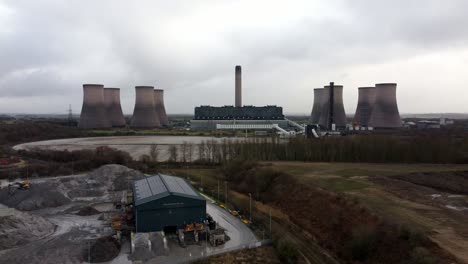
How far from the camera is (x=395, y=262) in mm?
9203

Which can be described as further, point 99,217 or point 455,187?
point 455,187

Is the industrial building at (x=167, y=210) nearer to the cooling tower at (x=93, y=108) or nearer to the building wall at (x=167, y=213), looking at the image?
the building wall at (x=167, y=213)

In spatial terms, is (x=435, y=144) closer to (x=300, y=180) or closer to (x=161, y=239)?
(x=300, y=180)

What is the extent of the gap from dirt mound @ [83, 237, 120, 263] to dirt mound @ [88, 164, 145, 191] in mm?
7141

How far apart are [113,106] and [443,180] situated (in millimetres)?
40797

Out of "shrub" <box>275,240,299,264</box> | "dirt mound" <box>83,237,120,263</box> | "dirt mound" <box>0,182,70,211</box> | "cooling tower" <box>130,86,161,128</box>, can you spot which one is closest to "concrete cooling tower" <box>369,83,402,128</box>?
"cooling tower" <box>130,86,161,128</box>

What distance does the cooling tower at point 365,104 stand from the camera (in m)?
44.8

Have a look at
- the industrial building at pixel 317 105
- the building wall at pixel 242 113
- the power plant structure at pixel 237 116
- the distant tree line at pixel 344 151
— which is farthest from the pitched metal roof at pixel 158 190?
the industrial building at pixel 317 105

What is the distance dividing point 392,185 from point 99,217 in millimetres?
12446

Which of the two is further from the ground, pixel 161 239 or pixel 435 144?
pixel 435 144

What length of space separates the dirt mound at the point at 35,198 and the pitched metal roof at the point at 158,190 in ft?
11.2

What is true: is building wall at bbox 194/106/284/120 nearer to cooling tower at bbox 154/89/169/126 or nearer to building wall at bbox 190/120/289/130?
building wall at bbox 190/120/289/130

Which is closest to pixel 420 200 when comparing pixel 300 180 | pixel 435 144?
pixel 300 180

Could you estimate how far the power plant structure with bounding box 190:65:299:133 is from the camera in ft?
166
